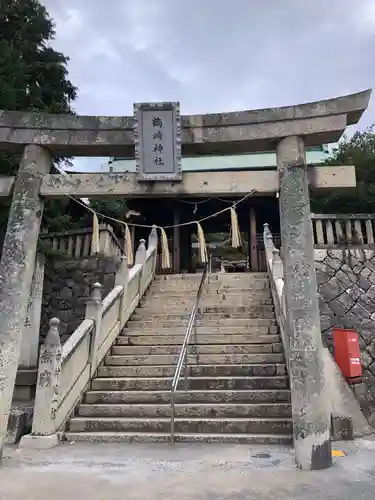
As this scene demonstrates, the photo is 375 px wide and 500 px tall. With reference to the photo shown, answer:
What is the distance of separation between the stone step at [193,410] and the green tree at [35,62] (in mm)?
4479

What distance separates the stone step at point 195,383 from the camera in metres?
7.25

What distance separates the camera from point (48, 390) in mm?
6082

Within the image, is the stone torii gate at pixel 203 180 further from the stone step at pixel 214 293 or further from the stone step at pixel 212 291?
the stone step at pixel 212 291

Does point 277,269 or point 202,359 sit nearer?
point 202,359

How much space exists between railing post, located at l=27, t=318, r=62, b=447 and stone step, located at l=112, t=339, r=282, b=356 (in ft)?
7.60

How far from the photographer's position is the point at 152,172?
19.0ft

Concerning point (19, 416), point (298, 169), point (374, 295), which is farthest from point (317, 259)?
point (19, 416)

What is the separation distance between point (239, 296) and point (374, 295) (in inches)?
136

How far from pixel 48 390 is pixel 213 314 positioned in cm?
478

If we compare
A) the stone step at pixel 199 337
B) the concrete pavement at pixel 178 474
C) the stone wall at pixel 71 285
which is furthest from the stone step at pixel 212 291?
the concrete pavement at pixel 178 474

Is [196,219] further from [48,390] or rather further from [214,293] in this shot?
[48,390]

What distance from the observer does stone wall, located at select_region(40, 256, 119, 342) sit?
12289 millimetres

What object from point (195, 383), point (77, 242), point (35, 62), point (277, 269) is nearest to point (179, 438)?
point (195, 383)

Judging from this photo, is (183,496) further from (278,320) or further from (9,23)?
(9,23)
